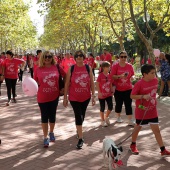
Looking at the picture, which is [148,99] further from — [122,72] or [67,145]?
[122,72]

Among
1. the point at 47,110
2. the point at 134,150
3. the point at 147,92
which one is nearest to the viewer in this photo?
the point at 147,92

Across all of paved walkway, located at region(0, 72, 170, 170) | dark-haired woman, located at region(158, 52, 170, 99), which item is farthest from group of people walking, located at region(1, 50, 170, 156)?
dark-haired woman, located at region(158, 52, 170, 99)

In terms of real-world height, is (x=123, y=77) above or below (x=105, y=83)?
above

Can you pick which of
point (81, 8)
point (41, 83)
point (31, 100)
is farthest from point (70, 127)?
point (81, 8)

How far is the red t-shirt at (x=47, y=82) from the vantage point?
19.1 ft

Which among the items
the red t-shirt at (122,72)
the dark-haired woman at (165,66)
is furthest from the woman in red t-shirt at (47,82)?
the dark-haired woman at (165,66)

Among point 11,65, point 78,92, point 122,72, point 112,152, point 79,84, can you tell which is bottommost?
point 112,152

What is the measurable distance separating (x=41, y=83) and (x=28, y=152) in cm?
127

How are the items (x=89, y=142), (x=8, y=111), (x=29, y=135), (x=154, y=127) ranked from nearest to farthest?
(x=154, y=127) → (x=89, y=142) → (x=29, y=135) → (x=8, y=111)

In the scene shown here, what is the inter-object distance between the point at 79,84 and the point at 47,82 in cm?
59

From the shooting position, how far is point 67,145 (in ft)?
20.0

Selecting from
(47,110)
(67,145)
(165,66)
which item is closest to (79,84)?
(47,110)

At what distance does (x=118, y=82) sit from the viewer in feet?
24.2

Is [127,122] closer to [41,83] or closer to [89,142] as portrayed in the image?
[89,142]
